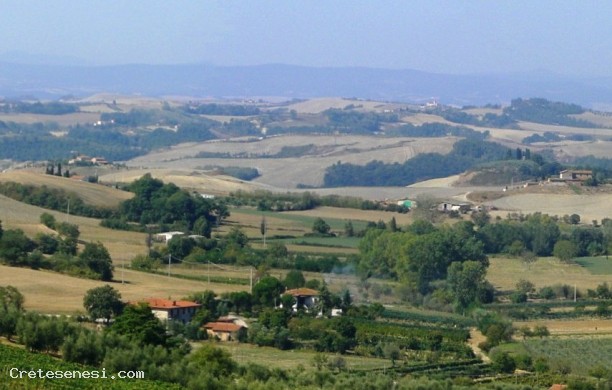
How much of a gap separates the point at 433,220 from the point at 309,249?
1197cm

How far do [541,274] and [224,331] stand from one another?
17027mm

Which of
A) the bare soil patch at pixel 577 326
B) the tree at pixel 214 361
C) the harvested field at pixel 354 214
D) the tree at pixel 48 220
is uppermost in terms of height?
the tree at pixel 214 361

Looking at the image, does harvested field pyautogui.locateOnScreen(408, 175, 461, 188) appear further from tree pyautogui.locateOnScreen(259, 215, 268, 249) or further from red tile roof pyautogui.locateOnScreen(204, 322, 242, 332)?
red tile roof pyautogui.locateOnScreen(204, 322, 242, 332)

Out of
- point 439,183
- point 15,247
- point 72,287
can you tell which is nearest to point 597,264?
point 15,247

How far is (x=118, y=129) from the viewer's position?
129500mm

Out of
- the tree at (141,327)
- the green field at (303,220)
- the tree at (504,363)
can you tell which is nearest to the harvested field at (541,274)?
the green field at (303,220)

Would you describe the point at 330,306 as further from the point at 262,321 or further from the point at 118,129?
the point at 118,129

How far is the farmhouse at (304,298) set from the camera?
37656mm

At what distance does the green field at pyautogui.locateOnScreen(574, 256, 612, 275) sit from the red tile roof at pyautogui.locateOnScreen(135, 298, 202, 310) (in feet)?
56.5

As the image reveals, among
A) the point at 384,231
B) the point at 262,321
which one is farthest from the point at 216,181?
the point at 262,321

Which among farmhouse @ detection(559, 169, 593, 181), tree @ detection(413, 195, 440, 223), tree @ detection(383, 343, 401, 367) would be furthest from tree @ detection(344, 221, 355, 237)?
tree @ detection(383, 343, 401, 367)

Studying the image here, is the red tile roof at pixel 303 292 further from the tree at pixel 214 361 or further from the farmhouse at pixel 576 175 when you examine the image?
the farmhouse at pixel 576 175

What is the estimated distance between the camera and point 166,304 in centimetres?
3400

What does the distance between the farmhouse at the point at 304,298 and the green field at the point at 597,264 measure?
495 inches
